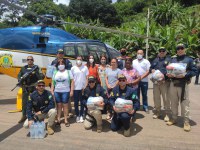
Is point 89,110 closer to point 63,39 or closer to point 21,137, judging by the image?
point 21,137

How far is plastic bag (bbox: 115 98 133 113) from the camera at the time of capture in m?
5.36

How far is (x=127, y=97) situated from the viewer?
5.62 meters

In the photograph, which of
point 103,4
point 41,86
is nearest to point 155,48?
point 41,86

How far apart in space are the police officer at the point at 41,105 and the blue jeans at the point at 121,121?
1346mm

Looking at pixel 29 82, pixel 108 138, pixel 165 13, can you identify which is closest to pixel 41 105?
pixel 29 82

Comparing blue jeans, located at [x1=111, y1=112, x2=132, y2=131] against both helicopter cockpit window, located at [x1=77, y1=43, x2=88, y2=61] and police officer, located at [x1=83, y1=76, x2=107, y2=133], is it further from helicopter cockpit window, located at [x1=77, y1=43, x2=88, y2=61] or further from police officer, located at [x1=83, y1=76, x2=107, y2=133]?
helicopter cockpit window, located at [x1=77, y1=43, x2=88, y2=61]

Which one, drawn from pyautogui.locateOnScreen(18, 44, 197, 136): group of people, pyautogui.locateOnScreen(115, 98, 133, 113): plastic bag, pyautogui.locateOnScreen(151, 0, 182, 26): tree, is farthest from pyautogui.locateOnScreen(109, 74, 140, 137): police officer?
pyautogui.locateOnScreen(151, 0, 182, 26): tree

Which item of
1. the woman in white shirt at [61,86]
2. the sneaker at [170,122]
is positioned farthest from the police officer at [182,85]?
the woman in white shirt at [61,86]

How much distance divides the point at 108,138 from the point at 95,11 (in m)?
45.8

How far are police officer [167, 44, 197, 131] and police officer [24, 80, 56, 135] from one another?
2.78m

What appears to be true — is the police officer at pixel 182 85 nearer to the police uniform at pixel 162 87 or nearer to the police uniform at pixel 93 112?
the police uniform at pixel 162 87

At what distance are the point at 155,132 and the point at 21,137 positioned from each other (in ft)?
9.48

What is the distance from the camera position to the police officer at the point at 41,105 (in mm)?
5480

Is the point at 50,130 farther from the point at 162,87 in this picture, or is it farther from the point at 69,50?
the point at 69,50
